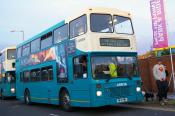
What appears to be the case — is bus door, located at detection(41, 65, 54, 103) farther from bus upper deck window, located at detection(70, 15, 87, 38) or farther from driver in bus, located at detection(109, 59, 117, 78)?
driver in bus, located at detection(109, 59, 117, 78)

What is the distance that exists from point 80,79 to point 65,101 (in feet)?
6.58

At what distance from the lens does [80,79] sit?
1511cm

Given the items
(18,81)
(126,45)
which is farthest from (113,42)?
(18,81)

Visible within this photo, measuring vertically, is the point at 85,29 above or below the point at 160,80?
above

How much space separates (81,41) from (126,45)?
1858mm

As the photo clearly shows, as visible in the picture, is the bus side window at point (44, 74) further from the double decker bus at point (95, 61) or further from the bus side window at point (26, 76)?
the bus side window at point (26, 76)

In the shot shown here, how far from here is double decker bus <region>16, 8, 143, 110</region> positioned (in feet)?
47.2

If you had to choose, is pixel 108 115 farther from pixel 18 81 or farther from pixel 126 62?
pixel 18 81

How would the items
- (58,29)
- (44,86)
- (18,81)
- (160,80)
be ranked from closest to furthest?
(160,80)
(58,29)
(44,86)
(18,81)

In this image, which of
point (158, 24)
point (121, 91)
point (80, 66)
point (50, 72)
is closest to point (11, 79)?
point (50, 72)

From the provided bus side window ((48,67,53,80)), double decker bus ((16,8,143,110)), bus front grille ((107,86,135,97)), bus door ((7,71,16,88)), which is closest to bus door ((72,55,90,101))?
double decker bus ((16,8,143,110))

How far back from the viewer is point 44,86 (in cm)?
1950

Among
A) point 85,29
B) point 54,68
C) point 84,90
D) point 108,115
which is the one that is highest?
point 85,29

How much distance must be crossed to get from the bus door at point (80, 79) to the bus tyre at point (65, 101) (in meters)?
0.75
